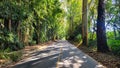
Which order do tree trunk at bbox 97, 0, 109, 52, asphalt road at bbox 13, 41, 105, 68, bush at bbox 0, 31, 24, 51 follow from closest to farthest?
asphalt road at bbox 13, 41, 105, 68 → tree trunk at bbox 97, 0, 109, 52 → bush at bbox 0, 31, 24, 51

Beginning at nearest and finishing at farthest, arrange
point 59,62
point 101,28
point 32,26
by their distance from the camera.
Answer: point 59,62
point 101,28
point 32,26

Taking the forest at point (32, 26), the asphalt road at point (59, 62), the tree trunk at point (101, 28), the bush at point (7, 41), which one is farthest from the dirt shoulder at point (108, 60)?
the bush at point (7, 41)

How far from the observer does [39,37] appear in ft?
136

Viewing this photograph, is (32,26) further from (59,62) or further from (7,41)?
(59,62)

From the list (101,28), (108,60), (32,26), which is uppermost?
(32,26)

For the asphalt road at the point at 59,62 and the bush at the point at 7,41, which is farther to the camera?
the bush at the point at 7,41

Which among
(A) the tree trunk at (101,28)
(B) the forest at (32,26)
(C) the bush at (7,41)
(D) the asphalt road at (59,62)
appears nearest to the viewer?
(D) the asphalt road at (59,62)

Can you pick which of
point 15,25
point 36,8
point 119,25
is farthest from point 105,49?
point 119,25

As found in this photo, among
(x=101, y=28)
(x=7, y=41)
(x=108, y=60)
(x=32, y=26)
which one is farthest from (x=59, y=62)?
(x=32, y=26)

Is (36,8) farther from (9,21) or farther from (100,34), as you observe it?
(100,34)

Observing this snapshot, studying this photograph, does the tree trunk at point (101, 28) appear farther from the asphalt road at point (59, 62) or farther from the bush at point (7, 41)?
the bush at point (7, 41)

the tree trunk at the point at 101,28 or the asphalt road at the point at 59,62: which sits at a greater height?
the tree trunk at the point at 101,28

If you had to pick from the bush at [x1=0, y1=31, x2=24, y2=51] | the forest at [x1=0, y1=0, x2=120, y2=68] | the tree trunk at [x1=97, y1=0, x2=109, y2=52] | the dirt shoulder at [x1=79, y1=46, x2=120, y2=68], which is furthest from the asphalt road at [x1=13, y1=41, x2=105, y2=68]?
the bush at [x1=0, y1=31, x2=24, y2=51]

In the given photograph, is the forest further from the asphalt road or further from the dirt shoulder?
the asphalt road
